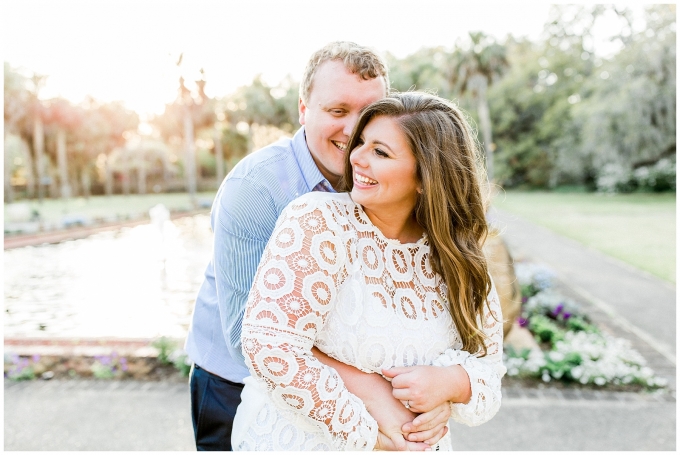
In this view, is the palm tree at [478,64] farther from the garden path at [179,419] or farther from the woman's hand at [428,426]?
the woman's hand at [428,426]

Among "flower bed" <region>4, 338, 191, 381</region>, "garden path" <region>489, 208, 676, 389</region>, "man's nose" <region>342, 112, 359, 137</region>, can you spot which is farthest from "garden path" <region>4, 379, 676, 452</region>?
"man's nose" <region>342, 112, 359, 137</region>

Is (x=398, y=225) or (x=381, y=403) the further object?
(x=398, y=225)

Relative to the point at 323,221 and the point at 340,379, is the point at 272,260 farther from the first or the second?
the point at 340,379

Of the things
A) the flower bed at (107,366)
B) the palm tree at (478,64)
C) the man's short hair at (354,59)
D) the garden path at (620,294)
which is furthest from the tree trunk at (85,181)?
the man's short hair at (354,59)

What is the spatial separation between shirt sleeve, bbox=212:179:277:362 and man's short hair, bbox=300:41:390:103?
22.3 inches

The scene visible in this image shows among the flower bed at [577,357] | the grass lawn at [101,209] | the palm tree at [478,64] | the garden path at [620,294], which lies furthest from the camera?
the palm tree at [478,64]

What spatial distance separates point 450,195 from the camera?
68.3 inches

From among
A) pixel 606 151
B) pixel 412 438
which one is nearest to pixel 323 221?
pixel 412 438

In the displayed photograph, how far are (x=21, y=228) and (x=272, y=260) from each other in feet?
68.8

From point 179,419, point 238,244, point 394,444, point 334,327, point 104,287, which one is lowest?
point 104,287

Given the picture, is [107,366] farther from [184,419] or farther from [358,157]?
[358,157]

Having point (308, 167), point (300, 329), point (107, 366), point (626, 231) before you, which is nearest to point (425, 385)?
point (300, 329)

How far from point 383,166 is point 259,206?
450mm

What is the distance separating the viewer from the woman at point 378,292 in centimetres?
151
